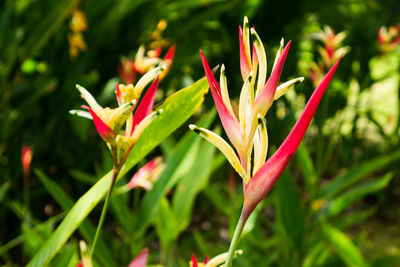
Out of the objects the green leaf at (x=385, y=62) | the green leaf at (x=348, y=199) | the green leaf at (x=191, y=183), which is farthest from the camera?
the green leaf at (x=385, y=62)

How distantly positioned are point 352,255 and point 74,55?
0.76 metres

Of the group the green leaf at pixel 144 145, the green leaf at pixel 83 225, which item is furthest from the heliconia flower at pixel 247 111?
the green leaf at pixel 83 225

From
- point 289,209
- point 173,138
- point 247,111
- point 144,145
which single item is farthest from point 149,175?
point 173,138

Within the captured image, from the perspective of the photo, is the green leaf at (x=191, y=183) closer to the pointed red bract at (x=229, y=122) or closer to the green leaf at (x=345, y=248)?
the green leaf at (x=345, y=248)

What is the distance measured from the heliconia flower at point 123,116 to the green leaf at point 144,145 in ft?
0.19

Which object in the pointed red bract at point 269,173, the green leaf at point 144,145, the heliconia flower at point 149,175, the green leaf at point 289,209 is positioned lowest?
the green leaf at point 289,209

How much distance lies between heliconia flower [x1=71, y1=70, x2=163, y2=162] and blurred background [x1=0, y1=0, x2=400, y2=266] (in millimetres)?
302

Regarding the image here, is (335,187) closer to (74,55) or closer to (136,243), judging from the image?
(136,243)

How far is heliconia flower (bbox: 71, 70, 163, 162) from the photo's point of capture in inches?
9.3

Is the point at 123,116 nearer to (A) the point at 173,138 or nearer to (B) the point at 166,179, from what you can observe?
(B) the point at 166,179

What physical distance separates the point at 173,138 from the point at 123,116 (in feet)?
3.72

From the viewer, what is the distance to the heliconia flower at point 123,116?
0.24 meters

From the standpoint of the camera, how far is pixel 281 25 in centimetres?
152

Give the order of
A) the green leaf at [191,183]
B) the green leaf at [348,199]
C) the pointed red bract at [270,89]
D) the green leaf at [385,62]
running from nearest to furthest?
the pointed red bract at [270,89]
the green leaf at [191,183]
the green leaf at [348,199]
the green leaf at [385,62]
